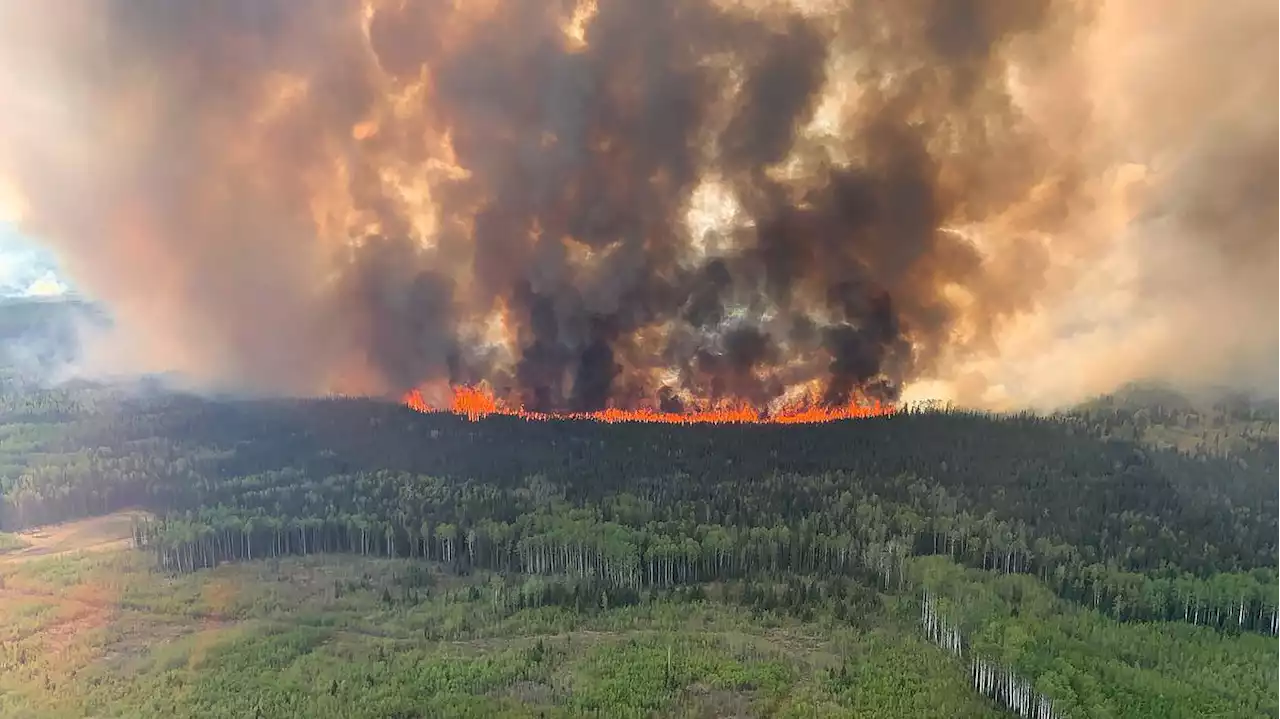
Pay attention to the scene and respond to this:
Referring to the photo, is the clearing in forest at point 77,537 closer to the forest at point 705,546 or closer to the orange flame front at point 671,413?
the forest at point 705,546

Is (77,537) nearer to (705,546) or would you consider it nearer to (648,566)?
(648,566)

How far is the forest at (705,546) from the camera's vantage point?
15555mm

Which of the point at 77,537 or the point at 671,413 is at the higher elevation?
the point at 671,413

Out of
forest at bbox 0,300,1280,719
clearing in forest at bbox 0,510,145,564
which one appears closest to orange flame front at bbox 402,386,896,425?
forest at bbox 0,300,1280,719

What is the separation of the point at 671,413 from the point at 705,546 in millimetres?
9811

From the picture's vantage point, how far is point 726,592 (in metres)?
19.0

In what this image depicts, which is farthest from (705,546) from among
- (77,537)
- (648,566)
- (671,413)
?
(77,537)

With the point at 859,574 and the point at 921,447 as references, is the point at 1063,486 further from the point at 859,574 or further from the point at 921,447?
the point at 859,574

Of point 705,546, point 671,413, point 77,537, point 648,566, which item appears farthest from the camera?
point 671,413

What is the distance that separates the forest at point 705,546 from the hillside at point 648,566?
0.22 feet

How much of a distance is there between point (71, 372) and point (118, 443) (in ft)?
17.1

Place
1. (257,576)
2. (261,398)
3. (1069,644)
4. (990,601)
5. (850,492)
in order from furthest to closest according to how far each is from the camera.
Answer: (261,398)
(850,492)
(257,576)
(990,601)
(1069,644)

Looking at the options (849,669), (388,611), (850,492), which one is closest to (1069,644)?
(849,669)

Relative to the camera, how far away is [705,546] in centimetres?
1980
